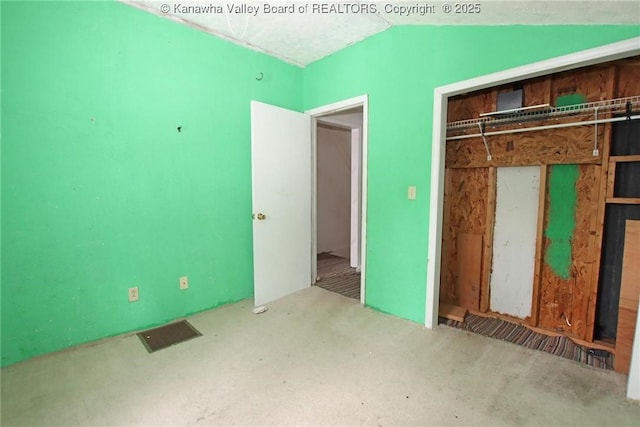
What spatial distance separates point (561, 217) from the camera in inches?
88.0

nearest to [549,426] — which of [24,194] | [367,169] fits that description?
[367,169]

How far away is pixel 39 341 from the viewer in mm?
1918

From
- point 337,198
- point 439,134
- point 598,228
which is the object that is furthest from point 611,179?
point 337,198

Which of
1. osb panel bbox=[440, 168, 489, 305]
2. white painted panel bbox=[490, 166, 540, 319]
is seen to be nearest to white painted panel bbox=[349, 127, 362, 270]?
osb panel bbox=[440, 168, 489, 305]

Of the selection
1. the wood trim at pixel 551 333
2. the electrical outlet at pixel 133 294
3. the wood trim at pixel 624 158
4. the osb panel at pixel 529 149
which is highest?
the osb panel at pixel 529 149

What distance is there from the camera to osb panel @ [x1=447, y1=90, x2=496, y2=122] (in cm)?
247

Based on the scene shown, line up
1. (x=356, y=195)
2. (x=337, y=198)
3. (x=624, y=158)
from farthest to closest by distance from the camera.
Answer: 1. (x=337, y=198)
2. (x=356, y=195)
3. (x=624, y=158)

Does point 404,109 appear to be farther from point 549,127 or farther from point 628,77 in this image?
point 628,77

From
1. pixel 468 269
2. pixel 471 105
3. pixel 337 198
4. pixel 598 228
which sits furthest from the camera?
pixel 337 198

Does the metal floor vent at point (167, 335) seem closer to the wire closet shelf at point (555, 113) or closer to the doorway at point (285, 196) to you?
the doorway at point (285, 196)

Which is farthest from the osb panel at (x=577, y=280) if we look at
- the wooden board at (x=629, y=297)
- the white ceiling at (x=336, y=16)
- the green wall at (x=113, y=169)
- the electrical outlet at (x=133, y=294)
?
the electrical outlet at (x=133, y=294)

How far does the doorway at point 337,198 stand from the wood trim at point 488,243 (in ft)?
5.08

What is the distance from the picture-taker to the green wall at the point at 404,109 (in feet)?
6.64

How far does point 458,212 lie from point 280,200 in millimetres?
1697
